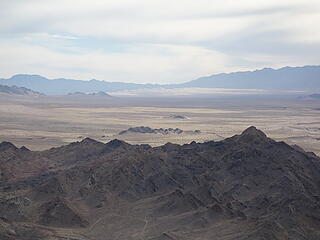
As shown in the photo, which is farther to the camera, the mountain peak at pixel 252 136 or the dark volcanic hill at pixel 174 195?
the mountain peak at pixel 252 136

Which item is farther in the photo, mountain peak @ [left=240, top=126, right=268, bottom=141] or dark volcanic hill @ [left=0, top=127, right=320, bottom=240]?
mountain peak @ [left=240, top=126, right=268, bottom=141]

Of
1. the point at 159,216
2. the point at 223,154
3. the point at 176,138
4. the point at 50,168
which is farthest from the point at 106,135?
the point at 159,216

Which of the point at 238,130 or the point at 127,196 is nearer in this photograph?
the point at 127,196

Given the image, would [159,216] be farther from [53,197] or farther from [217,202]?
[53,197]

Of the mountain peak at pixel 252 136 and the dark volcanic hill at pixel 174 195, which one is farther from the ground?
the mountain peak at pixel 252 136

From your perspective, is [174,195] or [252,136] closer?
[174,195]

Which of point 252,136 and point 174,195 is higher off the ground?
point 252,136

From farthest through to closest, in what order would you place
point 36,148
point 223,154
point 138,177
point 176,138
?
1. point 176,138
2. point 36,148
3. point 223,154
4. point 138,177

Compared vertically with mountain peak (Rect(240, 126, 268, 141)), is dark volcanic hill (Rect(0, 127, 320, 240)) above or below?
below
